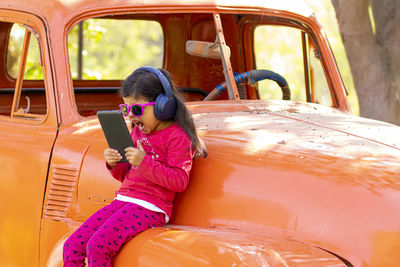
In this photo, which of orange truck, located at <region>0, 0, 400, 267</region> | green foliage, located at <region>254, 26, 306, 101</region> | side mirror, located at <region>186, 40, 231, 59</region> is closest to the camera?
orange truck, located at <region>0, 0, 400, 267</region>

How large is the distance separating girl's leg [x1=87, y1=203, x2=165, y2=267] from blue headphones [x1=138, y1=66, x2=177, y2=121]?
38 centimetres

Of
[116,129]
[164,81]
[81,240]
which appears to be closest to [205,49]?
[164,81]

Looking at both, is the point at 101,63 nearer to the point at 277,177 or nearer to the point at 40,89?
the point at 40,89

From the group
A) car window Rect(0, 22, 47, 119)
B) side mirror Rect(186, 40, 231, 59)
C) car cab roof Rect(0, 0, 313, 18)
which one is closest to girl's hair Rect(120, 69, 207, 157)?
car cab roof Rect(0, 0, 313, 18)

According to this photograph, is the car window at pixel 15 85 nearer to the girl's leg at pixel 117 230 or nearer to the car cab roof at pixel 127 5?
the car cab roof at pixel 127 5

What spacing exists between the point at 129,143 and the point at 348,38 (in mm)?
5032

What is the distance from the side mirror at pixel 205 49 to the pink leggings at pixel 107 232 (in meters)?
1.41

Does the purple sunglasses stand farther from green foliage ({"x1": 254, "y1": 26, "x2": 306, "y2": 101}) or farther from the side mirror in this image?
green foliage ({"x1": 254, "y1": 26, "x2": 306, "y2": 101})

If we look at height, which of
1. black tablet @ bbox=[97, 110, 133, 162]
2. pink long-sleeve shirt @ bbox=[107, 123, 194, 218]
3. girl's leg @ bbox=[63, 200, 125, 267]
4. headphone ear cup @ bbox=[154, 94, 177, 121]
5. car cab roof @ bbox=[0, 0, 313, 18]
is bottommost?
girl's leg @ bbox=[63, 200, 125, 267]

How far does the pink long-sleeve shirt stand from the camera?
2.71 meters

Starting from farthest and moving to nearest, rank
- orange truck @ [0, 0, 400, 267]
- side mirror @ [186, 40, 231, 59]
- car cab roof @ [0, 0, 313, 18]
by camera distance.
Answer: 1. side mirror @ [186, 40, 231, 59]
2. car cab roof @ [0, 0, 313, 18]
3. orange truck @ [0, 0, 400, 267]

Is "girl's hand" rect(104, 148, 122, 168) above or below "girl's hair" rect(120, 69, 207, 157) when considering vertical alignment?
below

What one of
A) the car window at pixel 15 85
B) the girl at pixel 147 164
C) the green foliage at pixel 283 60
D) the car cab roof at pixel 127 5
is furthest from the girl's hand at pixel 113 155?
the car window at pixel 15 85

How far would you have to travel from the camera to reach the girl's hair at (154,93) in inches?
111
